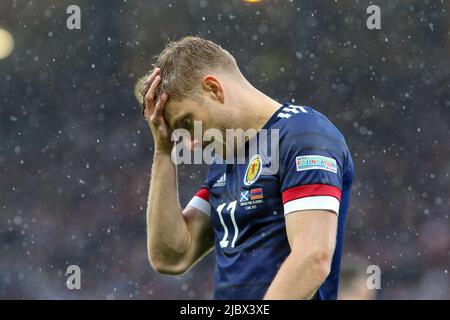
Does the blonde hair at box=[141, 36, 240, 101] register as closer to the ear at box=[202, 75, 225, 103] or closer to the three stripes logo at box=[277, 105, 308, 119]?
the ear at box=[202, 75, 225, 103]

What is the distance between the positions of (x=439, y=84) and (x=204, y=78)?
8485 mm

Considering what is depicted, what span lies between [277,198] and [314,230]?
26cm

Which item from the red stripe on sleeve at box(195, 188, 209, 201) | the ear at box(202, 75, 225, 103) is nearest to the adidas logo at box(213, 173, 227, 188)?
the red stripe on sleeve at box(195, 188, 209, 201)

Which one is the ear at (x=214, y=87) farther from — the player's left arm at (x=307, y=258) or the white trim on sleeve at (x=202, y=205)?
the player's left arm at (x=307, y=258)

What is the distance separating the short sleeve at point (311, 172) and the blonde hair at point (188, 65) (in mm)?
459

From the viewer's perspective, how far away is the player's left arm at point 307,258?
2211 millimetres

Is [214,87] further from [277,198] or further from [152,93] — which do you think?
[277,198]

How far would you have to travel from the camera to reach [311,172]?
2303 millimetres

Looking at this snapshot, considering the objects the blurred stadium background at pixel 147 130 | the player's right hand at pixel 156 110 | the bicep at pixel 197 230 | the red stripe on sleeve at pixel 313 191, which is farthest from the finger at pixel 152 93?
the blurred stadium background at pixel 147 130

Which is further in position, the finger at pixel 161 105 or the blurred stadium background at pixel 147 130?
the blurred stadium background at pixel 147 130

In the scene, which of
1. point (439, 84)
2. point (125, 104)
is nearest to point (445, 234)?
point (439, 84)

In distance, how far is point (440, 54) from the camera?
1059 cm

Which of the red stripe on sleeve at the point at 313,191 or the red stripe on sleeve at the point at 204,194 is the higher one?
the red stripe on sleeve at the point at 313,191

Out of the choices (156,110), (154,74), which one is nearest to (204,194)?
(156,110)
